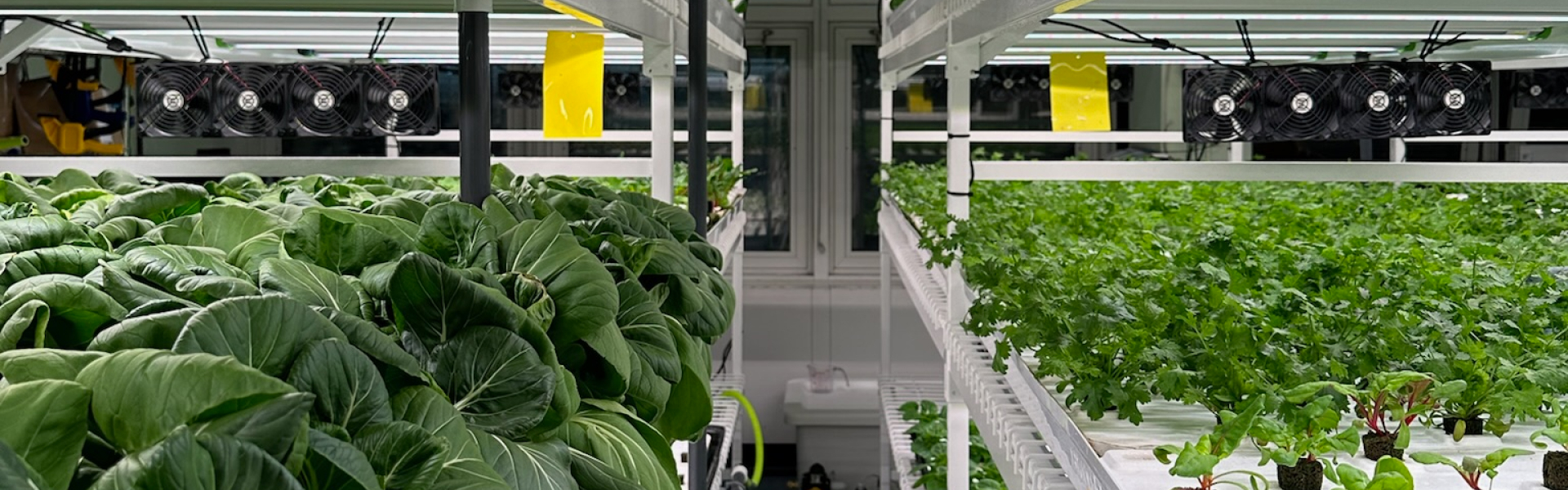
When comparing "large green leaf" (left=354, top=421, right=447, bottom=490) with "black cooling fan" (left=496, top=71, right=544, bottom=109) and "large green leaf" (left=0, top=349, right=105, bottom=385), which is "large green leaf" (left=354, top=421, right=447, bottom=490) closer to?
"large green leaf" (left=0, top=349, right=105, bottom=385)

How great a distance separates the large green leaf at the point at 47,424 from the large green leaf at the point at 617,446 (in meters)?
0.44

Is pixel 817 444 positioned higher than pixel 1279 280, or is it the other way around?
pixel 1279 280

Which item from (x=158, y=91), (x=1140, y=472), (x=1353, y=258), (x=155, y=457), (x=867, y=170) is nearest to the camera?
(x=155, y=457)

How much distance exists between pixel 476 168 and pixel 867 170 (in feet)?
22.8

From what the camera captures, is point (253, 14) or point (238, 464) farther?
point (253, 14)

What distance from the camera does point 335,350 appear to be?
74cm

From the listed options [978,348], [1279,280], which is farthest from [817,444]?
[1279,280]

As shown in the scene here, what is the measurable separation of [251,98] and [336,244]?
2.32 meters

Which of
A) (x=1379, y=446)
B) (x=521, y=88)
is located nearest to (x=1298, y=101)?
(x=1379, y=446)

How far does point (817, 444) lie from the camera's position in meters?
7.94

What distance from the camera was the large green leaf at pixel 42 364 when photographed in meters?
0.69

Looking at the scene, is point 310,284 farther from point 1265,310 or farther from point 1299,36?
point 1299,36

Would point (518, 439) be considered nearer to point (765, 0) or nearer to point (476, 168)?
point (476, 168)

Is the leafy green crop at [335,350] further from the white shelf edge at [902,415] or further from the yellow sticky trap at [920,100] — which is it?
the yellow sticky trap at [920,100]
